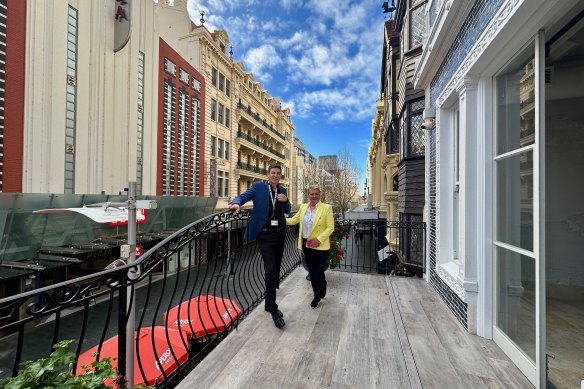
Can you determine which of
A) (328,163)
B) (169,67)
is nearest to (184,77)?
(169,67)

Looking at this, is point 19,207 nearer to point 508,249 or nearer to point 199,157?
point 199,157

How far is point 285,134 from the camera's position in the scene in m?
44.9

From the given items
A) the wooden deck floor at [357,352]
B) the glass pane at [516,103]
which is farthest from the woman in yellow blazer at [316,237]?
the glass pane at [516,103]

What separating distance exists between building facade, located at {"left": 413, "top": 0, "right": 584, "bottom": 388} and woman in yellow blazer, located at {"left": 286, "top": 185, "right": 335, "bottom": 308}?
1.75m

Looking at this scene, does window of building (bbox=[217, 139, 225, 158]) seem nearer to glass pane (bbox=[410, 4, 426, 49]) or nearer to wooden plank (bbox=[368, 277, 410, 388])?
glass pane (bbox=[410, 4, 426, 49])

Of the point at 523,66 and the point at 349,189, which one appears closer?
the point at 523,66

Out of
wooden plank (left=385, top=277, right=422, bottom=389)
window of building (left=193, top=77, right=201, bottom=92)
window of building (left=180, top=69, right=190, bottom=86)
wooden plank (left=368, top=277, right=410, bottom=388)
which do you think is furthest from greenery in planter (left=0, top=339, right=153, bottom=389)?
window of building (left=193, top=77, right=201, bottom=92)

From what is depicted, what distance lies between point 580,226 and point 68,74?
17.0 metres

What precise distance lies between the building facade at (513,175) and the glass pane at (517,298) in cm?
1

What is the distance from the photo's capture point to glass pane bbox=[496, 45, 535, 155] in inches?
101

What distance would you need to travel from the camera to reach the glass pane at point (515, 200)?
255 cm

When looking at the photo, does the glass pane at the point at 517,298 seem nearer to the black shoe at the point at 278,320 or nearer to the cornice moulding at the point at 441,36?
the black shoe at the point at 278,320

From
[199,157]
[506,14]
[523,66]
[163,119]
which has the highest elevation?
[163,119]

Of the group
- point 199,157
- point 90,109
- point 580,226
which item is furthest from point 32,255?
point 580,226
